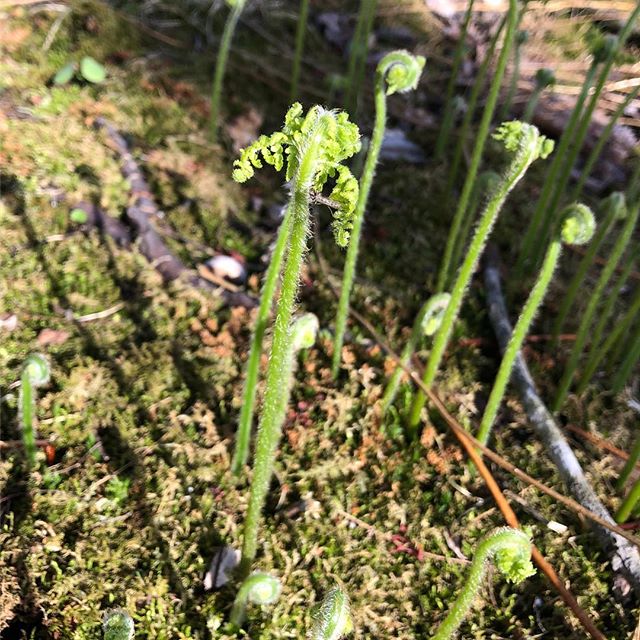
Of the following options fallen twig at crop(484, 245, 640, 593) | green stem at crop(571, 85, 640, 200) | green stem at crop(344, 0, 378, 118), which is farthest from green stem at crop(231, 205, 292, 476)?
green stem at crop(344, 0, 378, 118)

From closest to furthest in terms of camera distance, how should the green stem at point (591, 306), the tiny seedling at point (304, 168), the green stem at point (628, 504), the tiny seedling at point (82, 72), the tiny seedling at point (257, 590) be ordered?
the tiny seedling at point (304, 168)
the tiny seedling at point (257, 590)
the green stem at point (628, 504)
the green stem at point (591, 306)
the tiny seedling at point (82, 72)

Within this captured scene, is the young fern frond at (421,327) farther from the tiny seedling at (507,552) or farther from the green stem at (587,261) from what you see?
the tiny seedling at (507,552)

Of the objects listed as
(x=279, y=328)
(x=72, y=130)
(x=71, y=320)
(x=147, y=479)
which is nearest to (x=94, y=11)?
(x=72, y=130)

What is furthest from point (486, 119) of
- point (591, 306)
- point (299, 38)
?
point (299, 38)

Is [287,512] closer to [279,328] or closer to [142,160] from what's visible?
Answer: [279,328]

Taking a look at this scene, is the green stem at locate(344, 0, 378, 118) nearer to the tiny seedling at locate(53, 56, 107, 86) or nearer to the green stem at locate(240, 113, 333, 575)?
the tiny seedling at locate(53, 56, 107, 86)

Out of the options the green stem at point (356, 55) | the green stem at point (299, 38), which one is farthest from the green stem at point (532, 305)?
the green stem at point (299, 38)

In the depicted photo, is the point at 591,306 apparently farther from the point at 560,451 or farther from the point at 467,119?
the point at 467,119
